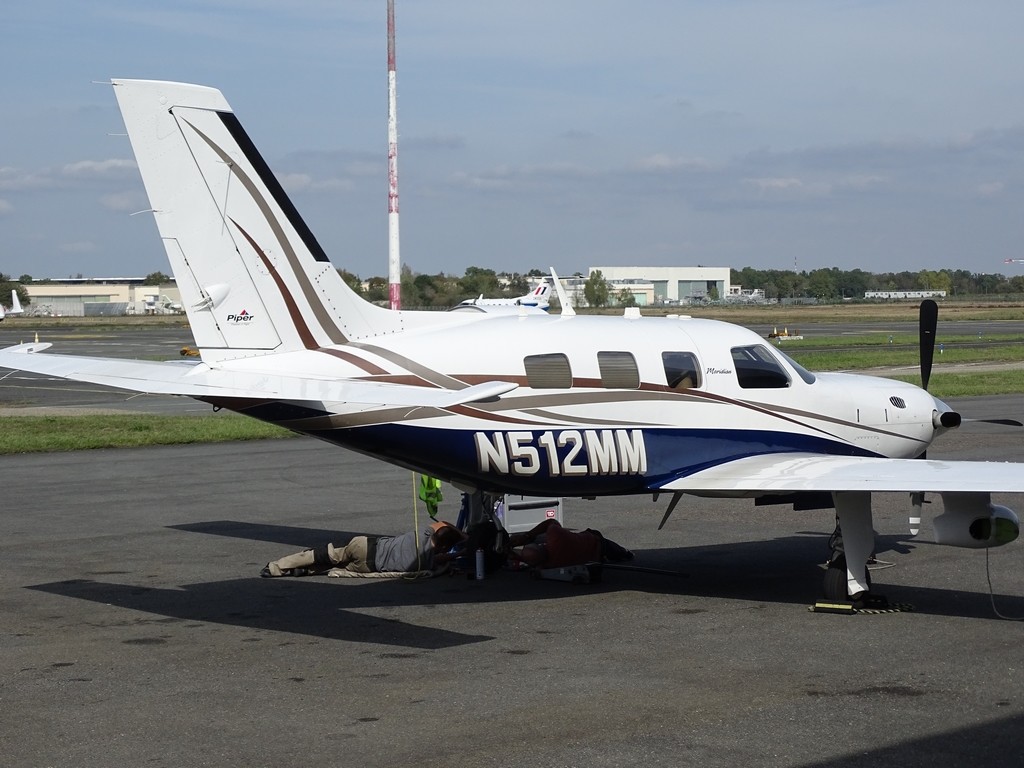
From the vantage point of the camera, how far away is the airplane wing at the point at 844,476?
444 inches

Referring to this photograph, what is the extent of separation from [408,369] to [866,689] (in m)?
5.34

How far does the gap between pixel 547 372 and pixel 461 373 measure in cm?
90

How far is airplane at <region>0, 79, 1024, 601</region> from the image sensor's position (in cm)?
1175

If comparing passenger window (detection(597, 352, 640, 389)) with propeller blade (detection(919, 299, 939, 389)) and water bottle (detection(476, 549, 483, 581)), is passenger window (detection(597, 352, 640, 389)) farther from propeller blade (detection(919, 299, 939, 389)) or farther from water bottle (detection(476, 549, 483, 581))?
propeller blade (detection(919, 299, 939, 389))

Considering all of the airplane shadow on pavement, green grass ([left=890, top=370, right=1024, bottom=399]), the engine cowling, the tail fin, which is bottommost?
the airplane shadow on pavement

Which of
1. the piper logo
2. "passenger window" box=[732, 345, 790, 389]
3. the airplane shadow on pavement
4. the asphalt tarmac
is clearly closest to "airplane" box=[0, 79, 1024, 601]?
the piper logo

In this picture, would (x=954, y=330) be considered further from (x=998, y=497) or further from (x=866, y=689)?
(x=866, y=689)

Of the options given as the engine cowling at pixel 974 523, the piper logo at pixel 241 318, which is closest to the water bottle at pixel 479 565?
the piper logo at pixel 241 318

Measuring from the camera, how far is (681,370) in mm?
12859

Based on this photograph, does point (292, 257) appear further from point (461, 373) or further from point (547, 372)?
point (547, 372)

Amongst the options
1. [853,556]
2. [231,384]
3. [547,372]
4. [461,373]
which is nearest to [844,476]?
[853,556]

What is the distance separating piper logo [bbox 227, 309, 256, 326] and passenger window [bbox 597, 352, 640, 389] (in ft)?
11.9

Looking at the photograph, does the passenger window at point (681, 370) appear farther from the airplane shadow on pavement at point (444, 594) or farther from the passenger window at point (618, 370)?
the airplane shadow on pavement at point (444, 594)

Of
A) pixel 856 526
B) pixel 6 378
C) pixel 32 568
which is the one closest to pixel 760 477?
pixel 856 526
